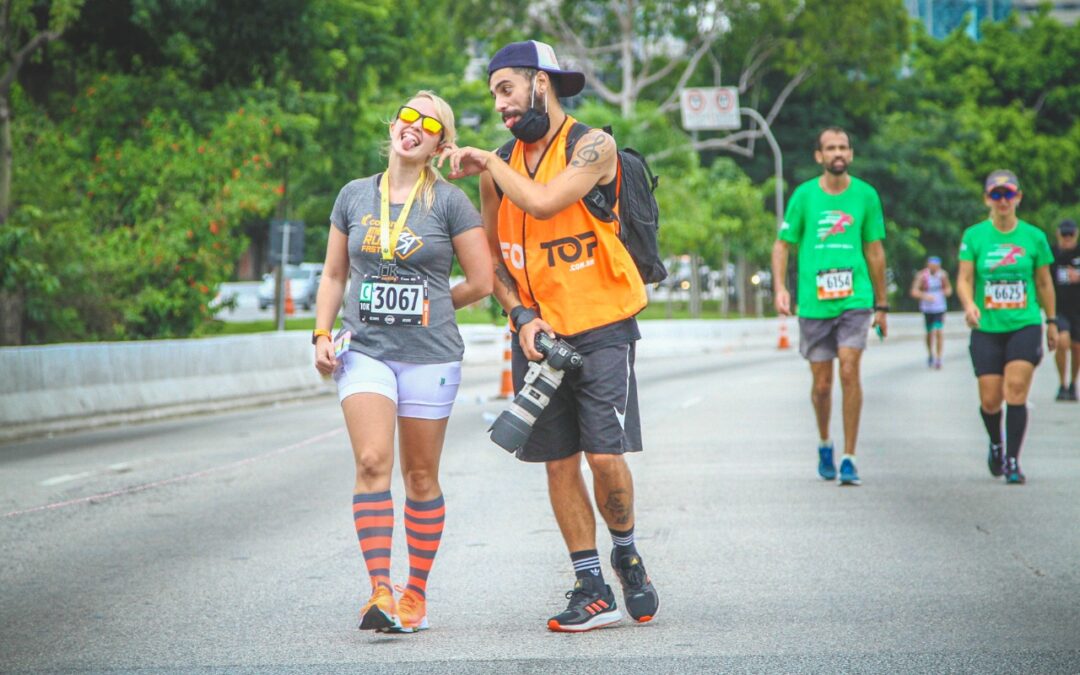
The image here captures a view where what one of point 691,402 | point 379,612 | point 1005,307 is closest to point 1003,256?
point 1005,307

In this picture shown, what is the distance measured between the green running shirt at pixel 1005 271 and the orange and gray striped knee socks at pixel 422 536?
5270mm

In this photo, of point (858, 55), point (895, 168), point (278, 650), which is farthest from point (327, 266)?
point (895, 168)

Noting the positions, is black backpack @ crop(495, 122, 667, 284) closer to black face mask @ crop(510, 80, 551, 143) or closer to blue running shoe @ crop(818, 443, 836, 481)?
black face mask @ crop(510, 80, 551, 143)

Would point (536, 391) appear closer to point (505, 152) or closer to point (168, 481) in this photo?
point (505, 152)

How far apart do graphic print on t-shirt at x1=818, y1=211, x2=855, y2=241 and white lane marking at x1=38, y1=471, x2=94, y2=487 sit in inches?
214

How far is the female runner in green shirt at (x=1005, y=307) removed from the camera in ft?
32.6

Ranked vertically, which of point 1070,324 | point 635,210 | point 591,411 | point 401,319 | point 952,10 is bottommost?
point 1070,324

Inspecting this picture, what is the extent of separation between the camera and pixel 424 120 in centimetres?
556

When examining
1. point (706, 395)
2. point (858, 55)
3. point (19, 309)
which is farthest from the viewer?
point (858, 55)

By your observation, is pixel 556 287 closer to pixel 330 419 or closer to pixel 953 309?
pixel 330 419

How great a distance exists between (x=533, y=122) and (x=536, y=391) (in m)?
0.95

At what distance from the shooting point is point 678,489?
996 cm

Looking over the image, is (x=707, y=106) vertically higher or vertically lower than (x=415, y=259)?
higher

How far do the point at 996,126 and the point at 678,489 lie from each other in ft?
204
